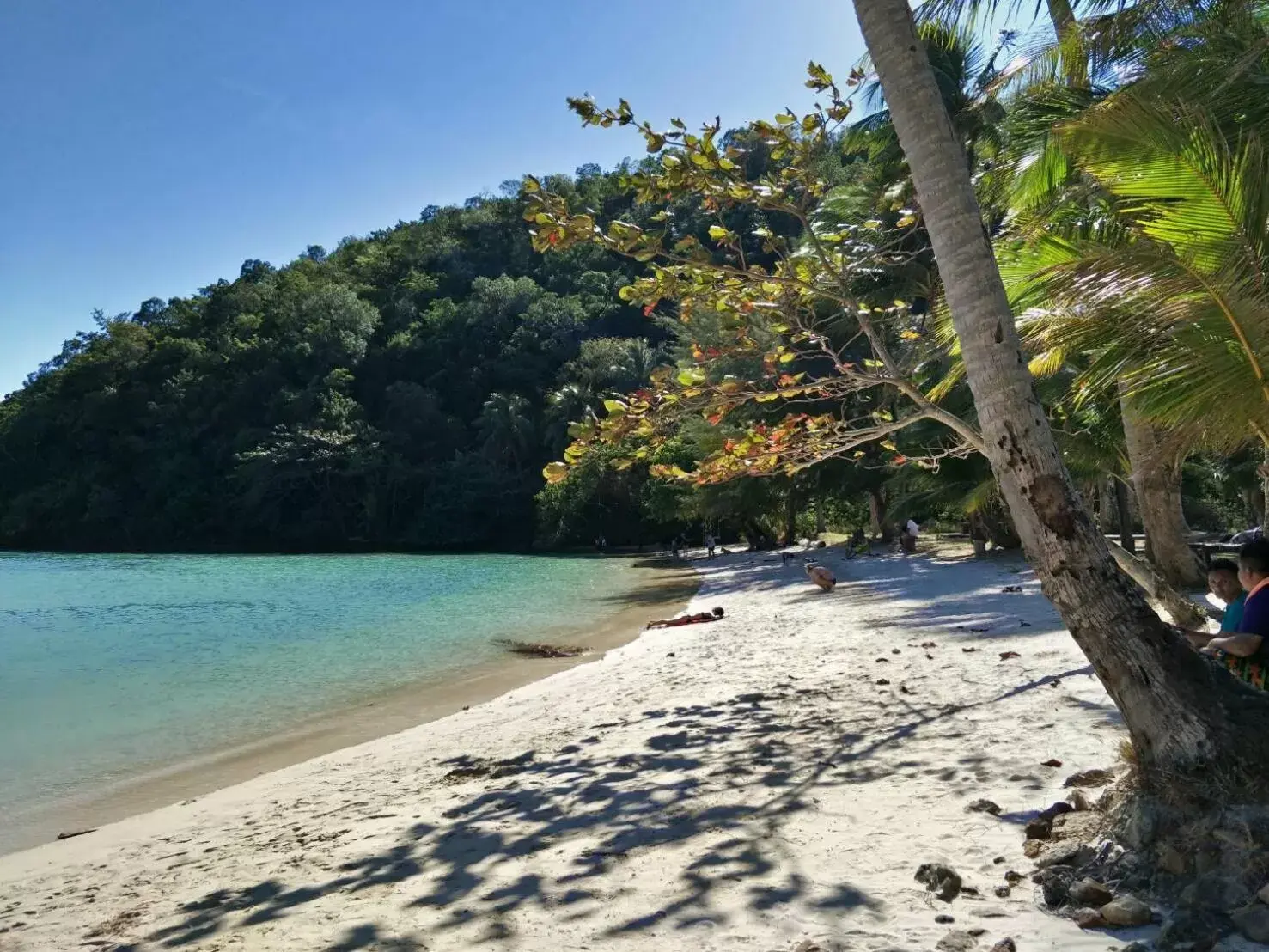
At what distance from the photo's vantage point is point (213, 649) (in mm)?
15719

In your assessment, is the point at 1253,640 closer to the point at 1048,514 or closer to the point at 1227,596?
the point at 1227,596

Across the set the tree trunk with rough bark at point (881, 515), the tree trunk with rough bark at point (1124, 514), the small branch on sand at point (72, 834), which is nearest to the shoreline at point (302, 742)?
the small branch on sand at point (72, 834)

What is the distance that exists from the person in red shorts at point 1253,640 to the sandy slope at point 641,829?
2.87 feet

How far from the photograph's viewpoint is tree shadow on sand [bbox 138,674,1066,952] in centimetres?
323

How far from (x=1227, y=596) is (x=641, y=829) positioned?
10.8ft

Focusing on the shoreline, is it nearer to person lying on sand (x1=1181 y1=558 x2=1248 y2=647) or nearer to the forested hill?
person lying on sand (x1=1181 y1=558 x2=1248 y2=647)

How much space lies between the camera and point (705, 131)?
4.54 m

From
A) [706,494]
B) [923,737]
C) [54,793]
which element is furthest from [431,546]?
[923,737]

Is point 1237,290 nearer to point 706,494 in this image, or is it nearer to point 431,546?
point 706,494

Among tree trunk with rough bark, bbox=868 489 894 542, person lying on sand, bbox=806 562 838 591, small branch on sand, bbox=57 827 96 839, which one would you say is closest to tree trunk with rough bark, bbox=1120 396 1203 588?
person lying on sand, bbox=806 562 838 591

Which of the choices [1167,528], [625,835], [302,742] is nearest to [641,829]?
[625,835]

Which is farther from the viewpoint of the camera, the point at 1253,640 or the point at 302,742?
the point at 302,742

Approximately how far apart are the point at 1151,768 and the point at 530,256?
247 feet

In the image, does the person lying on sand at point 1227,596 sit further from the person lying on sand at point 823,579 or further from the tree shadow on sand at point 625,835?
the person lying on sand at point 823,579
